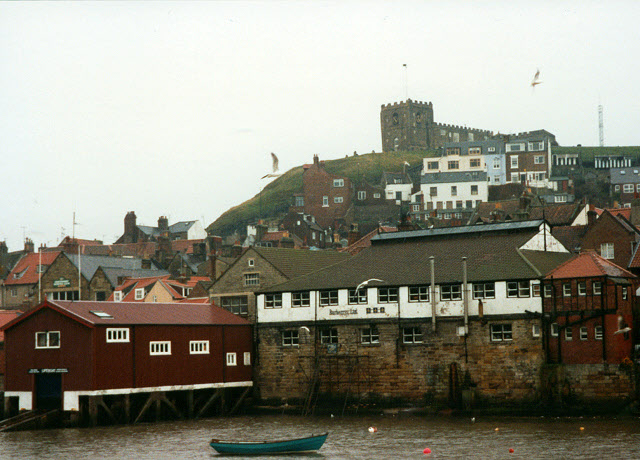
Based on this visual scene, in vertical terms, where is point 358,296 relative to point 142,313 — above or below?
above

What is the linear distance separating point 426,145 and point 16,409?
144036 mm

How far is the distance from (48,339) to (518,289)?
88.3ft

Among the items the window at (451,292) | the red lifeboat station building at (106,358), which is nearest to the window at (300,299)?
the red lifeboat station building at (106,358)

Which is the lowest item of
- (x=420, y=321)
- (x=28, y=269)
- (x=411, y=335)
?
(x=411, y=335)

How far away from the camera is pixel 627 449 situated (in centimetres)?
4000

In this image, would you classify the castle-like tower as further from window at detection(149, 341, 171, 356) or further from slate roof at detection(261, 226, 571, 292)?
window at detection(149, 341, 171, 356)

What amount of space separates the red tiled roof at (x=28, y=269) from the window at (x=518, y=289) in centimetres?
6012

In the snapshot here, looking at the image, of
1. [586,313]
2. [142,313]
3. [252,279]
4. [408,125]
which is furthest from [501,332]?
[408,125]

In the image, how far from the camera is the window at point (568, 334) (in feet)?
173

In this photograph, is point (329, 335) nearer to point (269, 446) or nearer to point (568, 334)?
point (568, 334)

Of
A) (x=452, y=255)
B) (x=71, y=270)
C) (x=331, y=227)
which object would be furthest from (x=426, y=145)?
(x=452, y=255)

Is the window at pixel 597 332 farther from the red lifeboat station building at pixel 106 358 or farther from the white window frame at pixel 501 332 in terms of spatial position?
the red lifeboat station building at pixel 106 358

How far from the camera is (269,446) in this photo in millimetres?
40750

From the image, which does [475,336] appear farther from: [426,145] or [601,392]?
[426,145]
